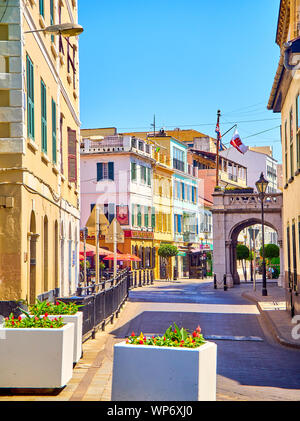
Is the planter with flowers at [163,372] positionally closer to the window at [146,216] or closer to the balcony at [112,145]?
the balcony at [112,145]

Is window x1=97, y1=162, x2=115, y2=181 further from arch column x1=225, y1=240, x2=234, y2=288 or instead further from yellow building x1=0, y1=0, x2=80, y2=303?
yellow building x1=0, y1=0, x2=80, y2=303

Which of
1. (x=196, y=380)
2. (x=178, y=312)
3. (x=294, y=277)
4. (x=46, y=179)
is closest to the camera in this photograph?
(x=196, y=380)

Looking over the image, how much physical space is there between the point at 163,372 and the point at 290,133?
15.3 meters

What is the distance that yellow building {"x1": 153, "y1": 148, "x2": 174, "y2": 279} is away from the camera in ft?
218

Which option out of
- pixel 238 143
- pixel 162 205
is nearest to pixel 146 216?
pixel 162 205

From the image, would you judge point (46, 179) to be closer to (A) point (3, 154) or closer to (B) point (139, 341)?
(A) point (3, 154)

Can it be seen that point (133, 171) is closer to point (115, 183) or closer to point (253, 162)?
point (115, 183)

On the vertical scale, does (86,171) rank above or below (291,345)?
above

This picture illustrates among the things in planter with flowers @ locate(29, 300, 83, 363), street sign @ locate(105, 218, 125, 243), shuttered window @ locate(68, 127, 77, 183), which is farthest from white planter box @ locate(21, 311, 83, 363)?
street sign @ locate(105, 218, 125, 243)

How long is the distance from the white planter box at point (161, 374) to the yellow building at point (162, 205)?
58.9m

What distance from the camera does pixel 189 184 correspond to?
76.1 metres

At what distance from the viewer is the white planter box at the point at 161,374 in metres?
6.81

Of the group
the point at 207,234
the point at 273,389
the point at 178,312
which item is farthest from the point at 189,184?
the point at 273,389

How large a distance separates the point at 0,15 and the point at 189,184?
62.8 meters
